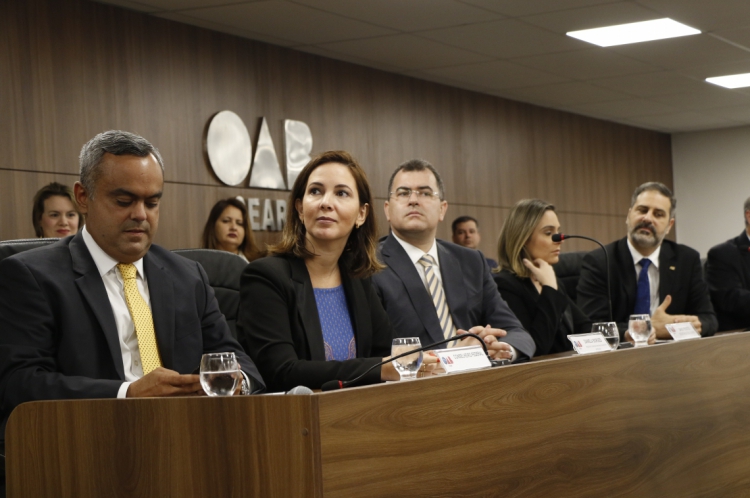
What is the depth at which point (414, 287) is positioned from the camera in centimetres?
327

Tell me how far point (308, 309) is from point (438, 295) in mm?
785

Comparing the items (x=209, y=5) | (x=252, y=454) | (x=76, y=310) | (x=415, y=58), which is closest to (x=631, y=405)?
(x=252, y=454)

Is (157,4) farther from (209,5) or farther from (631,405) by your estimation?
(631,405)

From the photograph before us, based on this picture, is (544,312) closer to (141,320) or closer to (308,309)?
(308,309)

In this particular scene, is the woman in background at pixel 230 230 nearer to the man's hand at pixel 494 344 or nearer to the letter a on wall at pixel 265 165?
the letter a on wall at pixel 265 165

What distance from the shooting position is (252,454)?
1532 millimetres

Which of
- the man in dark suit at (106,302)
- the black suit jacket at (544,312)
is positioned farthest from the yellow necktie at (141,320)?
the black suit jacket at (544,312)

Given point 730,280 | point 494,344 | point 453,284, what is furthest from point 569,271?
point 494,344

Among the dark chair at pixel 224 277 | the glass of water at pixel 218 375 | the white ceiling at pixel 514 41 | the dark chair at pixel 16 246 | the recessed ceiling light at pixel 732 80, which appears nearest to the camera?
the glass of water at pixel 218 375

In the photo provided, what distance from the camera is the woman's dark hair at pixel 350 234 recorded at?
280 centimetres

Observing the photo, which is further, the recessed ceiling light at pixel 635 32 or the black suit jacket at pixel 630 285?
the recessed ceiling light at pixel 635 32

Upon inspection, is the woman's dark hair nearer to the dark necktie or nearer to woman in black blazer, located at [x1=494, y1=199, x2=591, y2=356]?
woman in black blazer, located at [x1=494, y1=199, x2=591, y2=356]

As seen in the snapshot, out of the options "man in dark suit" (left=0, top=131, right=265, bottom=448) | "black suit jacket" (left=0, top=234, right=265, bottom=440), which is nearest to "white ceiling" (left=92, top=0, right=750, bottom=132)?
"man in dark suit" (left=0, top=131, right=265, bottom=448)

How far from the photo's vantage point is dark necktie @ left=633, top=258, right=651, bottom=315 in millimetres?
4383
